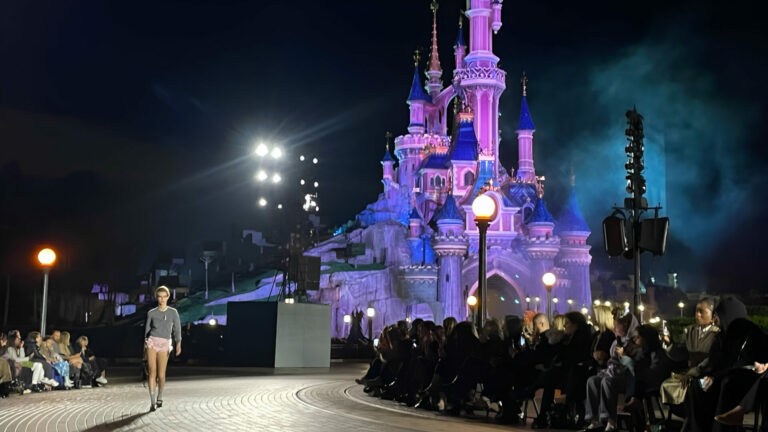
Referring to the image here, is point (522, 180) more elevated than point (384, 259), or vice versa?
point (522, 180)

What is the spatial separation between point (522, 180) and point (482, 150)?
7.70 m

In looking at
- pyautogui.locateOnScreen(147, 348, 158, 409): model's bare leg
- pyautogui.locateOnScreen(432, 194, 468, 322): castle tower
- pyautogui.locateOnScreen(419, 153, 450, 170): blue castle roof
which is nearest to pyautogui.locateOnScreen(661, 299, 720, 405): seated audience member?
pyautogui.locateOnScreen(147, 348, 158, 409): model's bare leg

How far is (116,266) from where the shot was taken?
6328 cm

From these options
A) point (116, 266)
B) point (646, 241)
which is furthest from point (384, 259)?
point (646, 241)

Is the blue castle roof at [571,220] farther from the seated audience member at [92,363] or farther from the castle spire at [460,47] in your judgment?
the seated audience member at [92,363]

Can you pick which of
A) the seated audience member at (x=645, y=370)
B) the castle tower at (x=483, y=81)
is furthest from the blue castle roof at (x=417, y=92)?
the seated audience member at (x=645, y=370)

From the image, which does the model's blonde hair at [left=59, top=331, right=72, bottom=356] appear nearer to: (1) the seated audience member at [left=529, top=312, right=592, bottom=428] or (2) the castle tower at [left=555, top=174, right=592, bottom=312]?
(1) the seated audience member at [left=529, top=312, right=592, bottom=428]

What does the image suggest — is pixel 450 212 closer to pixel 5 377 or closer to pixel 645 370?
pixel 5 377

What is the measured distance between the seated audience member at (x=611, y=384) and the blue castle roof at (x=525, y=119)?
264ft

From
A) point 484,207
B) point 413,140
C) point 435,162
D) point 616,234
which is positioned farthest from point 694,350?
point 413,140

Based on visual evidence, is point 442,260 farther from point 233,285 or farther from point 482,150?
point 233,285

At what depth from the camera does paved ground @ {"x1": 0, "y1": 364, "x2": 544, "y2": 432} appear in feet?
32.8

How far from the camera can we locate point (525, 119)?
89000 millimetres

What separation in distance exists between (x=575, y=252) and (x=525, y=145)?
57.7 ft
